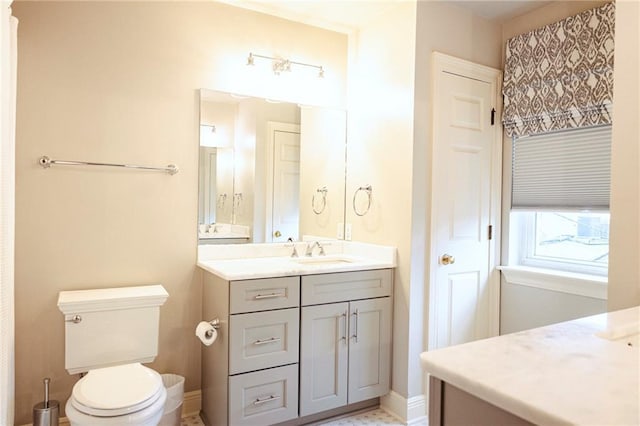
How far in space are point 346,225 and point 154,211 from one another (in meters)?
1.28

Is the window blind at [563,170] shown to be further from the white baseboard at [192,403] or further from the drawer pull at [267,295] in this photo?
the white baseboard at [192,403]

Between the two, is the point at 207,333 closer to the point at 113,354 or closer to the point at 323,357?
the point at 113,354

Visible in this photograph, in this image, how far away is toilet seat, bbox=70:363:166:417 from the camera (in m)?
1.70

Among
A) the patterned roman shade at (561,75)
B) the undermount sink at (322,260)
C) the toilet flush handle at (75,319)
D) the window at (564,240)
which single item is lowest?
the toilet flush handle at (75,319)

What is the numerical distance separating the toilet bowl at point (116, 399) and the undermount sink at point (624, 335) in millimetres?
1646

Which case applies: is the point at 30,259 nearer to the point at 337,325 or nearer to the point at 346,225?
the point at 337,325

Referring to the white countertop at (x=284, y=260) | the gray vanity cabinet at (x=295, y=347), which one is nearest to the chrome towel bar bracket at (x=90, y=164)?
the white countertop at (x=284, y=260)

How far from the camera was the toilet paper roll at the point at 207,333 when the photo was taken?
215 centimetres

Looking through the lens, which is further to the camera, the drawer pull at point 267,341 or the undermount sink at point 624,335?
the drawer pull at point 267,341

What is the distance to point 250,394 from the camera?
2121mm

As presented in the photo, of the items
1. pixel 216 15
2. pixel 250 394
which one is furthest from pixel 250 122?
pixel 250 394

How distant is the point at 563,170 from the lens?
2.51 m

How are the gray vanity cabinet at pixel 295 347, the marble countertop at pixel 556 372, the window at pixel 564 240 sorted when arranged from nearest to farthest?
the marble countertop at pixel 556 372
the gray vanity cabinet at pixel 295 347
the window at pixel 564 240

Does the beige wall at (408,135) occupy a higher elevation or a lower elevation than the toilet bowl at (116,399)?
higher
